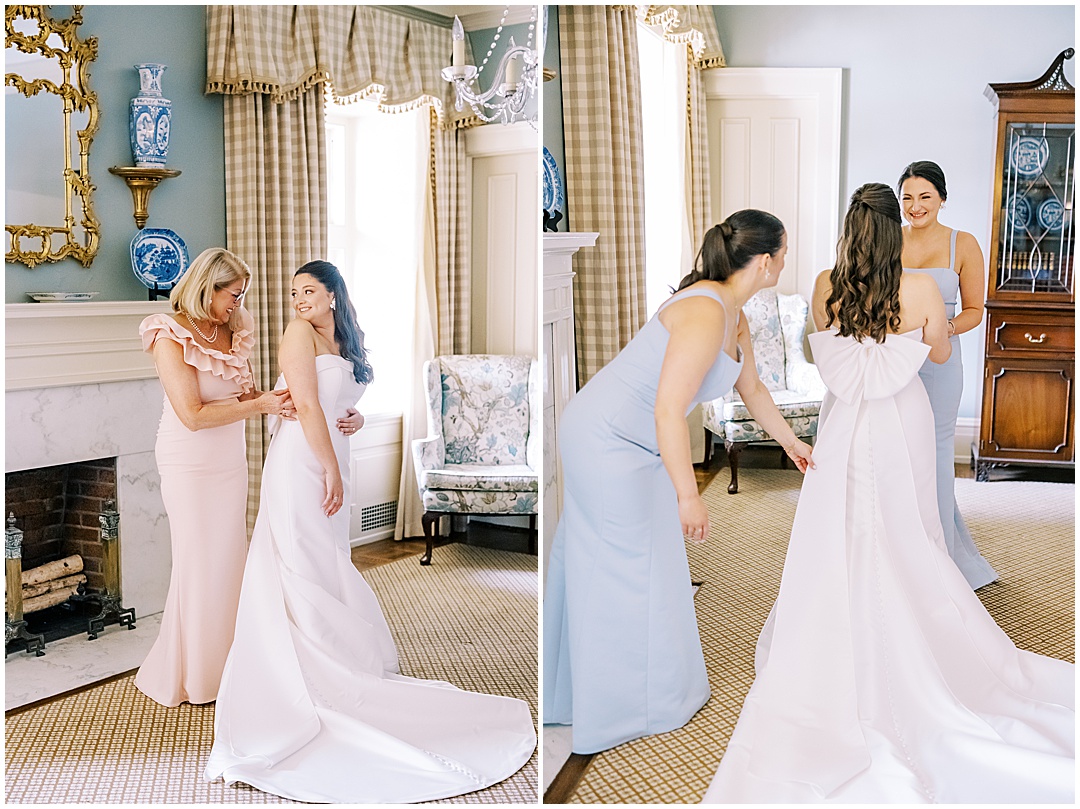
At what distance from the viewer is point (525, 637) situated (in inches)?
131

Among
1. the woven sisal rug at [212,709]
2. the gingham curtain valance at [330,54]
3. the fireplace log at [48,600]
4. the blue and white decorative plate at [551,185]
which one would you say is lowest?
the woven sisal rug at [212,709]

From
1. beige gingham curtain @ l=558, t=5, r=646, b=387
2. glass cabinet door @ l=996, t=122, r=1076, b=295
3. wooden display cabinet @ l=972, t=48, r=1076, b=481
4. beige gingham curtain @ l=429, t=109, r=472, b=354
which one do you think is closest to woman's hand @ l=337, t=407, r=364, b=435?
beige gingham curtain @ l=558, t=5, r=646, b=387

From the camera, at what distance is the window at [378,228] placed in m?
3.80

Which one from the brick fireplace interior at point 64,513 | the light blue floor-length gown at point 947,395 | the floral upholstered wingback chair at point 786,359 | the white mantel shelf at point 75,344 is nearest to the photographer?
the light blue floor-length gown at point 947,395

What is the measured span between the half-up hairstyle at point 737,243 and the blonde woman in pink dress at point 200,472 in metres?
1.20

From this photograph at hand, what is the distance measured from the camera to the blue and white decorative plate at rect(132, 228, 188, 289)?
3529 millimetres

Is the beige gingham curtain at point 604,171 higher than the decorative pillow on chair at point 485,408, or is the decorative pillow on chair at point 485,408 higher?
the beige gingham curtain at point 604,171

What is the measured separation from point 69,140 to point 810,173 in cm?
299

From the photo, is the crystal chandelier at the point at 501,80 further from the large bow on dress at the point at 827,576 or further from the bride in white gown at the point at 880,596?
the large bow on dress at the point at 827,576

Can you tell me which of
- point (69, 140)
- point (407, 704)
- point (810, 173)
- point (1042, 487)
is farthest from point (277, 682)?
point (1042, 487)

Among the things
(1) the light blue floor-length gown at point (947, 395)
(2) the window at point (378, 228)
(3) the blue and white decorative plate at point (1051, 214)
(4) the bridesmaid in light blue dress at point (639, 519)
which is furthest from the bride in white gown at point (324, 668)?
(3) the blue and white decorative plate at point (1051, 214)

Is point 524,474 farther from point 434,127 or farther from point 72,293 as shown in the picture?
point 72,293

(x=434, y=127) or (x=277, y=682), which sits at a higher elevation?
(x=434, y=127)

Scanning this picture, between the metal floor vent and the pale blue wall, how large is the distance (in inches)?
49.2
